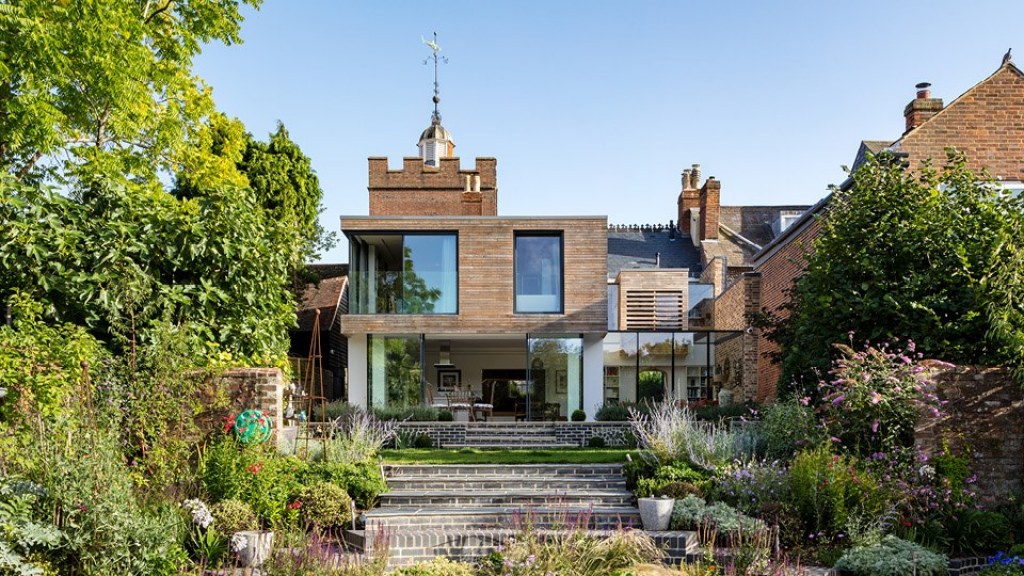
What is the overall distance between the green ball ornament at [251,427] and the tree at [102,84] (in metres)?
3.87

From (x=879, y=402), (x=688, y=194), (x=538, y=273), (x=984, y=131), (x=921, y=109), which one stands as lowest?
(x=879, y=402)

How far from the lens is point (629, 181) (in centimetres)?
1595

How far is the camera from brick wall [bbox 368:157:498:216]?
82.1 feet

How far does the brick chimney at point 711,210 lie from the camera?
→ 110 ft

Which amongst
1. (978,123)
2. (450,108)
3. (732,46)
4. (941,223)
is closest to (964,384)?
(941,223)

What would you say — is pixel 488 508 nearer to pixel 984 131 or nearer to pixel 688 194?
pixel 984 131

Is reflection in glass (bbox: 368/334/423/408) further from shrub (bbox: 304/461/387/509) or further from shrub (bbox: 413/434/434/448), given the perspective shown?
shrub (bbox: 304/461/387/509)

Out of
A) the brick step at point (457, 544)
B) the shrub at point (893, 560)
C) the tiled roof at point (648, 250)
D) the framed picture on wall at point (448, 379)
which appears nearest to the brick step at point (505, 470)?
the brick step at point (457, 544)

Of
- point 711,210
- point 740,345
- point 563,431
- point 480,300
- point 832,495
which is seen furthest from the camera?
point 711,210

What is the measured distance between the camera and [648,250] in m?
35.0

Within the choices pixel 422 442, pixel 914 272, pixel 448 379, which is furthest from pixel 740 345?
pixel 914 272

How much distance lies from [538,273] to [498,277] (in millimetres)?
1050

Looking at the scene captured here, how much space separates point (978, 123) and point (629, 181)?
21.4 feet

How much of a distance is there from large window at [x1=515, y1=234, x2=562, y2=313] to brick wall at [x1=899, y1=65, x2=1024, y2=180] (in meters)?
8.72
